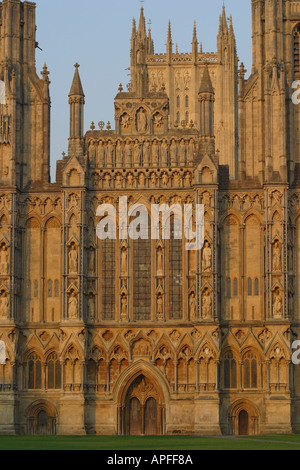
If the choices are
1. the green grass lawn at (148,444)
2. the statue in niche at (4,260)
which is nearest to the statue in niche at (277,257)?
the green grass lawn at (148,444)

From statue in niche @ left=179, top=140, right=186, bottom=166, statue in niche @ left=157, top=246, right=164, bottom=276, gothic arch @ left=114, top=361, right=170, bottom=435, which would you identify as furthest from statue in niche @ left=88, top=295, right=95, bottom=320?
statue in niche @ left=179, top=140, right=186, bottom=166

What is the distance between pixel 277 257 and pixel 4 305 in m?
14.2

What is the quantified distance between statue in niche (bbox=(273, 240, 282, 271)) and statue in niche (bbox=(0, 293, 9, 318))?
13814 millimetres

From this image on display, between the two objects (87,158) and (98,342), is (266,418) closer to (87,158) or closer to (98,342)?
(98,342)

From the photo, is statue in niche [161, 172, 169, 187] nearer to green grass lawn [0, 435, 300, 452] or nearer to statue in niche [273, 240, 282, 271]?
statue in niche [273, 240, 282, 271]

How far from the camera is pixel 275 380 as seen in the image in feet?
209

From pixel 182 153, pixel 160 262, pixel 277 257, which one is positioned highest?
pixel 182 153

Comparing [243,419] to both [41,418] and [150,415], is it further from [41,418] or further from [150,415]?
[41,418]

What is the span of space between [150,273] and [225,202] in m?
5.41

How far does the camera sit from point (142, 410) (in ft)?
215

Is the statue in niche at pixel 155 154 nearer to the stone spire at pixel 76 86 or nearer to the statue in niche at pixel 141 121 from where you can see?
the statue in niche at pixel 141 121

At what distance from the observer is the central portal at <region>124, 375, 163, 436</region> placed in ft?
214

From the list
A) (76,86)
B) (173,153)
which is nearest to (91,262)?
(173,153)
